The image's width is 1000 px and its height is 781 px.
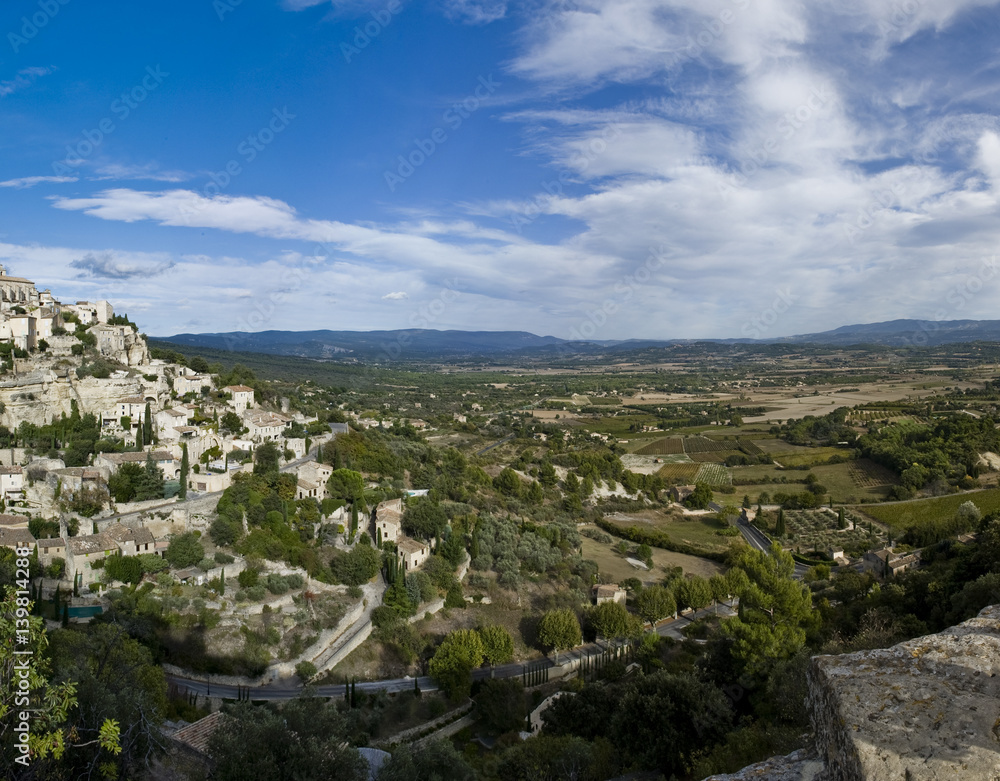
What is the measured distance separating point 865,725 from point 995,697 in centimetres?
103

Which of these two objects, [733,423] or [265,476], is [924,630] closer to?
[265,476]

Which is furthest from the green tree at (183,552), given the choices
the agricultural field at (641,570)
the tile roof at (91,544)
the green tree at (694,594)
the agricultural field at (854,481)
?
the agricultural field at (854,481)

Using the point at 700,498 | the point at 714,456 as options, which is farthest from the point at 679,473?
the point at 700,498

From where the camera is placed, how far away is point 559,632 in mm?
24359

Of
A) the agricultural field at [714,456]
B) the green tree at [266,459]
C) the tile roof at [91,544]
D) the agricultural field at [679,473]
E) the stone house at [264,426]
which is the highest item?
the stone house at [264,426]

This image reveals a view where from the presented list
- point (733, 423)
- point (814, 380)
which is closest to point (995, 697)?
point (733, 423)

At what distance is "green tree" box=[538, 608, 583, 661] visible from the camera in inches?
961

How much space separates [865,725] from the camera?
3785 mm

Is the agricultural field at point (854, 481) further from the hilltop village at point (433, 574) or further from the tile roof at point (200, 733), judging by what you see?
A: the tile roof at point (200, 733)

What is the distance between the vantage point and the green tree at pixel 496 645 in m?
23.3

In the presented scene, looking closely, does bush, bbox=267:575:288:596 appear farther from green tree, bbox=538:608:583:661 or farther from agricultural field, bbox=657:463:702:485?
agricultural field, bbox=657:463:702:485

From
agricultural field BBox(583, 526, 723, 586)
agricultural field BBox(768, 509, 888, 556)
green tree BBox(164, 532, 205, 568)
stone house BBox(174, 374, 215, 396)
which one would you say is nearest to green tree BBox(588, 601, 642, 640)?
agricultural field BBox(583, 526, 723, 586)

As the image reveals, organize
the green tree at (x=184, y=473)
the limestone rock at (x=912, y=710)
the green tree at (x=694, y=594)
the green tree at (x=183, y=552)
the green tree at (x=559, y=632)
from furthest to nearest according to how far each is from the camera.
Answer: the green tree at (x=694, y=594) → the green tree at (x=184, y=473) → the green tree at (x=559, y=632) → the green tree at (x=183, y=552) → the limestone rock at (x=912, y=710)

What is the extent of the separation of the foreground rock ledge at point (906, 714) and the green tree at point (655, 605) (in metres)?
23.5
